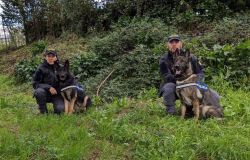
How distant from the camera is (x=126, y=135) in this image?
6.20 m

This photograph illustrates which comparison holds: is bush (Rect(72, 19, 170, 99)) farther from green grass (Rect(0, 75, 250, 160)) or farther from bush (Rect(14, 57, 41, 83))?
green grass (Rect(0, 75, 250, 160))

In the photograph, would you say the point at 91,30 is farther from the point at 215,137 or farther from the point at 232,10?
the point at 215,137

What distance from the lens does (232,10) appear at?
52.4ft

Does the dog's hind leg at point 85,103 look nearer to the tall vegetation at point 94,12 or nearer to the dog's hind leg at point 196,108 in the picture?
the dog's hind leg at point 196,108

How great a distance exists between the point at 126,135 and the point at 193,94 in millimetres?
1510

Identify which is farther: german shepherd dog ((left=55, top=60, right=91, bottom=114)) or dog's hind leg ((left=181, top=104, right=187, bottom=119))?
german shepherd dog ((left=55, top=60, right=91, bottom=114))

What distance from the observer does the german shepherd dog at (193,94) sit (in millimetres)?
6895

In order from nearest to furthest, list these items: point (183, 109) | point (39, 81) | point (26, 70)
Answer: point (183, 109) → point (39, 81) → point (26, 70)

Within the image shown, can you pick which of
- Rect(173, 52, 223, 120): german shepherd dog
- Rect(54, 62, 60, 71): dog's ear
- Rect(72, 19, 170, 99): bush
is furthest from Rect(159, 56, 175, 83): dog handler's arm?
Rect(72, 19, 170, 99): bush

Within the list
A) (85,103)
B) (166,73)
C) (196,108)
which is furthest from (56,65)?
(196,108)

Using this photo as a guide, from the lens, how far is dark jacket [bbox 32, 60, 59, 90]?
7930 mm

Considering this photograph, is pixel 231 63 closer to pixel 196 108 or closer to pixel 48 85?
pixel 196 108

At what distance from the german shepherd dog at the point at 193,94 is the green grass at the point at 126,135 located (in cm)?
21

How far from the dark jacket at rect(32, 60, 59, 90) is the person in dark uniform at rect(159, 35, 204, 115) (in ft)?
7.21
